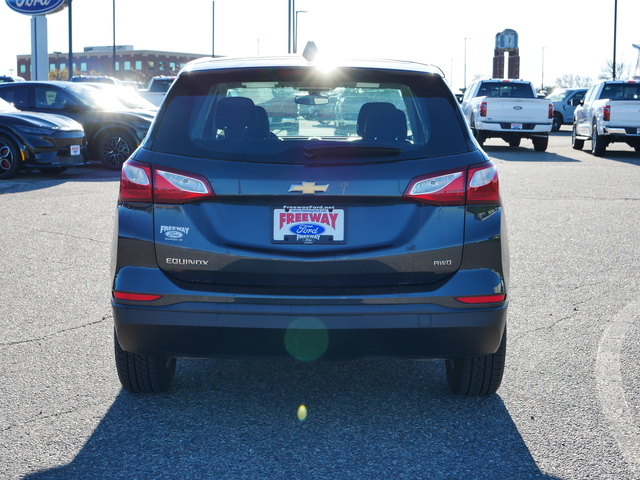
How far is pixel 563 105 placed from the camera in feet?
125

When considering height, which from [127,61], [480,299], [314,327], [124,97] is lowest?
[314,327]

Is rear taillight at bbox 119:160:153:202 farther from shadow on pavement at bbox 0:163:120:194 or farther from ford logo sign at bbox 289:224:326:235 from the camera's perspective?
shadow on pavement at bbox 0:163:120:194

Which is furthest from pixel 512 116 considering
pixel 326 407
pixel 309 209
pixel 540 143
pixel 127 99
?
pixel 309 209

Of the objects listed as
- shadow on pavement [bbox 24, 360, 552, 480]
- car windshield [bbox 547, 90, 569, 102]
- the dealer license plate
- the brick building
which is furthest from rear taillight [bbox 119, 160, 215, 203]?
the brick building

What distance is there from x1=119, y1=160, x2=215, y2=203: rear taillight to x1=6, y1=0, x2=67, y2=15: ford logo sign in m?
29.6

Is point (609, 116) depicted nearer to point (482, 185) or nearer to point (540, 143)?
point (540, 143)

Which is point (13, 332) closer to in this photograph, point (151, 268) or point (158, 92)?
point (151, 268)

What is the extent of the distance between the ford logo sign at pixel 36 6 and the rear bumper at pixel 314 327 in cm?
2988

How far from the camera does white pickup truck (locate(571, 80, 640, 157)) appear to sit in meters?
20.9

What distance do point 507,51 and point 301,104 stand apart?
246 feet

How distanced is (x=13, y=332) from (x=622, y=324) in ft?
13.1

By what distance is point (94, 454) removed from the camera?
3605mm

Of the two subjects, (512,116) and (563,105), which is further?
(563,105)

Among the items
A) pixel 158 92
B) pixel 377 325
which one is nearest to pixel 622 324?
pixel 377 325
